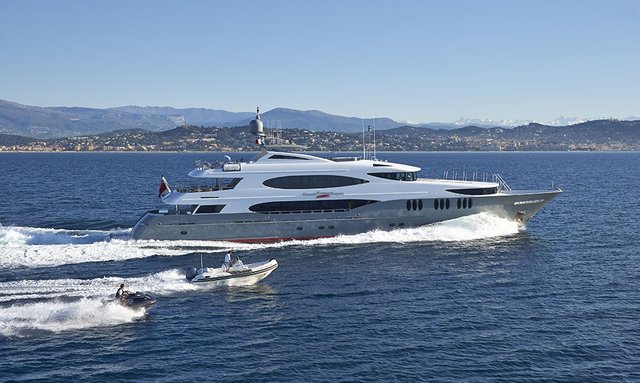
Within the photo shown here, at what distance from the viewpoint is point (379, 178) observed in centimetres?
4181

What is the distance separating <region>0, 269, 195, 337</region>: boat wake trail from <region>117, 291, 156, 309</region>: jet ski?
0.20m

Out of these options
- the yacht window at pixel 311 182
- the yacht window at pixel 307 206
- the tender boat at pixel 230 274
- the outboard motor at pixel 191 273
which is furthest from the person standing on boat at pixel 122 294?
the yacht window at pixel 311 182

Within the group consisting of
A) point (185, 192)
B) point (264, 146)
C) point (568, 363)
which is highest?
point (264, 146)

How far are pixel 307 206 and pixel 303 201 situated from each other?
0.46m

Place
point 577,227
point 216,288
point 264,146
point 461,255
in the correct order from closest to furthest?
1. point 216,288
2. point 461,255
3. point 264,146
4. point 577,227

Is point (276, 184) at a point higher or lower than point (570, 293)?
higher

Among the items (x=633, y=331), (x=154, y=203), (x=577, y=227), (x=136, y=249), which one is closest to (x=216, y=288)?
(x=136, y=249)

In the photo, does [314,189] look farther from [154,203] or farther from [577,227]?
[154,203]

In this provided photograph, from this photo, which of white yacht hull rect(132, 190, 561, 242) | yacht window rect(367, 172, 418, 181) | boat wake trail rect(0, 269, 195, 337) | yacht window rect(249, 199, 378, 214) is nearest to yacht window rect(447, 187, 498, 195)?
white yacht hull rect(132, 190, 561, 242)

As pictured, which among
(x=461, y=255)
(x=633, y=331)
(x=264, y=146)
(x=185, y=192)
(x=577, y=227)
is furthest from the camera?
(x=577, y=227)

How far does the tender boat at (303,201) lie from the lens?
131 feet

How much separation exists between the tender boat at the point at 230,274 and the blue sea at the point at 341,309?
58 centimetres

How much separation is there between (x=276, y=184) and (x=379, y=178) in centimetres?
698

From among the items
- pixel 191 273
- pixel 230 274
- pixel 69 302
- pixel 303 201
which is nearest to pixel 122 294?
pixel 69 302
